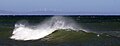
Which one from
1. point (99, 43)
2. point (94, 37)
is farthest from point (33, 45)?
point (94, 37)

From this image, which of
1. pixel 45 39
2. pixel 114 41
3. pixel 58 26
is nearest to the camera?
pixel 114 41

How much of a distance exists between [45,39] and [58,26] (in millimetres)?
7456

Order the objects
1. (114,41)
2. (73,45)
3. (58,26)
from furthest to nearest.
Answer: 1. (58,26)
2. (114,41)
3. (73,45)

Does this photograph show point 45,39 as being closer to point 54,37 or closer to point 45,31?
point 54,37

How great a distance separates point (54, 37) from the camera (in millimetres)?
32844

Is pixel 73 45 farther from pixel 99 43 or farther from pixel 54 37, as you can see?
pixel 54 37

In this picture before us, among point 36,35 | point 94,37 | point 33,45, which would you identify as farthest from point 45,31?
point 33,45

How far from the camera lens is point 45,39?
104 ft

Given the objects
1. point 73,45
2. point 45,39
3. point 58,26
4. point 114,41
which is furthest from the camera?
point 58,26

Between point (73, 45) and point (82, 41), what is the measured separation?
10.1ft

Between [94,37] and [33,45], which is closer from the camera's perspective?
[33,45]

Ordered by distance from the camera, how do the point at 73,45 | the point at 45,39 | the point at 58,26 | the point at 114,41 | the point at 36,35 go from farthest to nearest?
1. the point at 58,26
2. the point at 36,35
3. the point at 45,39
4. the point at 114,41
5. the point at 73,45

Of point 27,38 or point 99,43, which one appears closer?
point 99,43

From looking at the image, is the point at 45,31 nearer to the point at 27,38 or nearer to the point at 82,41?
the point at 27,38
